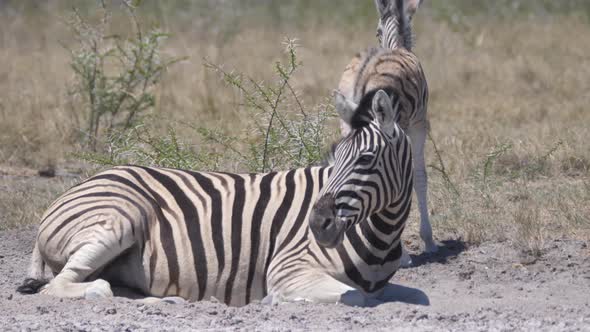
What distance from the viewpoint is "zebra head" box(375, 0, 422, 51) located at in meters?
8.30

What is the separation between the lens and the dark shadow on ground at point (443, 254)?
Result: 7103 millimetres

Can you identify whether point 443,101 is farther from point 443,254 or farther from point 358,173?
point 358,173

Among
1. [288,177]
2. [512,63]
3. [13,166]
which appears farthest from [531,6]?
[288,177]

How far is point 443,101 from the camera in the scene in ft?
41.4

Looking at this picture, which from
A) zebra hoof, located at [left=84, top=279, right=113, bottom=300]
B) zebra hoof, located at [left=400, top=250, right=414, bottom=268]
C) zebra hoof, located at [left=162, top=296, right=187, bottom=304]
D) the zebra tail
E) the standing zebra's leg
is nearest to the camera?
zebra hoof, located at [left=84, top=279, right=113, bottom=300]

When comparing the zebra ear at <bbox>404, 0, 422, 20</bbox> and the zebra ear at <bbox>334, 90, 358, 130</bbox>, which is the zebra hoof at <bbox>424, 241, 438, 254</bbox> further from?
the zebra ear at <bbox>404, 0, 422, 20</bbox>

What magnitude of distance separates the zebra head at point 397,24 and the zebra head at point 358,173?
2.66 meters

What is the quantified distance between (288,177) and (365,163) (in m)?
0.93

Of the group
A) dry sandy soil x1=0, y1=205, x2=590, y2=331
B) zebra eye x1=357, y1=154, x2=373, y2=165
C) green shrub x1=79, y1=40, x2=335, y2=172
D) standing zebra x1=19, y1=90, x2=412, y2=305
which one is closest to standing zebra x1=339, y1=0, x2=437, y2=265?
green shrub x1=79, y1=40, x2=335, y2=172

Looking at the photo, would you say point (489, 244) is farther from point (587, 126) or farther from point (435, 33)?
point (435, 33)

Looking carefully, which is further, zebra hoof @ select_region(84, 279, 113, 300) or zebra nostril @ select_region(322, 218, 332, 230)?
zebra hoof @ select_region(84, 279, 113, 300)

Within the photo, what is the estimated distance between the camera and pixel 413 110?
743 cm

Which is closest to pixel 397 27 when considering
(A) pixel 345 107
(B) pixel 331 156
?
(B) pixel 331 156

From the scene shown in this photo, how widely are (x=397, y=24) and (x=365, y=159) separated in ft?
9.94
